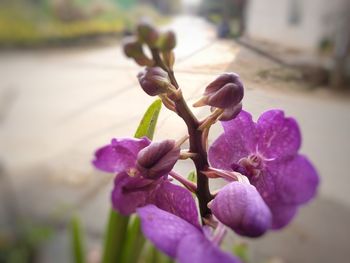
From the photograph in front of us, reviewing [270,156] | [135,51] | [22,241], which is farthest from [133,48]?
[22,241]

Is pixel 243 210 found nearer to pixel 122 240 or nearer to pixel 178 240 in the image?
pixel 178 240

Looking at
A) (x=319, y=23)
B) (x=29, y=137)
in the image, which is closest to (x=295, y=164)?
(x=319, y=23)

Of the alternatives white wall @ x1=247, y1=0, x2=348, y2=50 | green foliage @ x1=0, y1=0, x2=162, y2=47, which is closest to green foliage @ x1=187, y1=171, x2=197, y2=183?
white wall @ x1=247, y1=0, x2=348, y2=50

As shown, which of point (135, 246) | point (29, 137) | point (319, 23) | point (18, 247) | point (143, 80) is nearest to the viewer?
point (143, 80)

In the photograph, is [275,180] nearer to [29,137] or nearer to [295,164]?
[295,164]

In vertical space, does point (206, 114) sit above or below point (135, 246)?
above

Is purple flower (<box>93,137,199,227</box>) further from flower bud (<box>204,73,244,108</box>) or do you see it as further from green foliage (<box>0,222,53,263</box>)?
green foliage (<box>0,222,53,263</box>)

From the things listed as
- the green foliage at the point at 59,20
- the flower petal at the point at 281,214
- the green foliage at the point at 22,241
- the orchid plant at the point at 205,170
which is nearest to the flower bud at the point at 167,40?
the orchid plant at the point at 205,170
